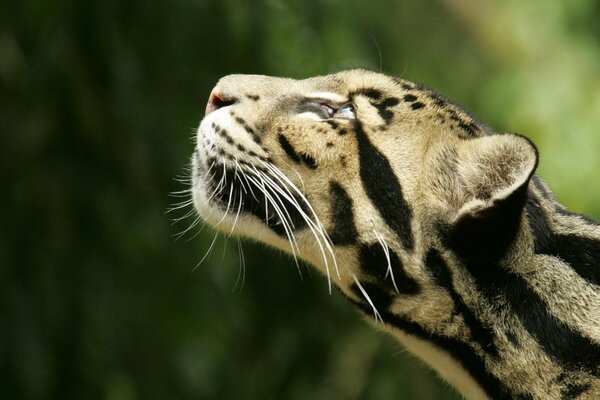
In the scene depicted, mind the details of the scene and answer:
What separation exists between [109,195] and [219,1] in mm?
1345

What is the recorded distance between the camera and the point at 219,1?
582 cm

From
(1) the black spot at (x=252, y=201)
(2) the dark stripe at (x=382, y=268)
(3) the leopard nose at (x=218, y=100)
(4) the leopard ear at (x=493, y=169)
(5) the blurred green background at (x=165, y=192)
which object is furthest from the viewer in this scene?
(5) the blurred green background at (x=165, y=192)

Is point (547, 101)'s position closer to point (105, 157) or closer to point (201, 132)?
point (105, 157)

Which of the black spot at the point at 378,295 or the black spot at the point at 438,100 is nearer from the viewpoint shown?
the black spot at the point at 378,295

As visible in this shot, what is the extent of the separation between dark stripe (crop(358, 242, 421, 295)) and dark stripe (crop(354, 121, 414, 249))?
0.08m

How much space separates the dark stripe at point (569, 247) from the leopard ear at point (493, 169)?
192 millimetres

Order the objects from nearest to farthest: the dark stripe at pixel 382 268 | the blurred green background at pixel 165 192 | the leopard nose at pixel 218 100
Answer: the dark stripe at pixel 382 268 < the leopard nose at pixel 218 100 < the blurred green background at pixel 165 192

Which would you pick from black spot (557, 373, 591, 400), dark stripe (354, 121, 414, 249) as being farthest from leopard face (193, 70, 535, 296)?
black spot (557, 373, 591, 400)

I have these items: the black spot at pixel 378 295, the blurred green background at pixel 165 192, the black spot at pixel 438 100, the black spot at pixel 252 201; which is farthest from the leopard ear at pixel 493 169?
the blurred green background at pixel 165 192

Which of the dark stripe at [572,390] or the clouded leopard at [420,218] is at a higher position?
the clouded leopard at [420,218]

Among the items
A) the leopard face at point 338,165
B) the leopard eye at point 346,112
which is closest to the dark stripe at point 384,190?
the leopard face at point 338,165

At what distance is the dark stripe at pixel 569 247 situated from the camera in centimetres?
328

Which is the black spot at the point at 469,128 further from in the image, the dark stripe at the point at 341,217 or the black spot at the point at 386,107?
the dark stripe at the point at 341,217

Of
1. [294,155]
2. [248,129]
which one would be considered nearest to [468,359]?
[294,155]
